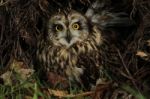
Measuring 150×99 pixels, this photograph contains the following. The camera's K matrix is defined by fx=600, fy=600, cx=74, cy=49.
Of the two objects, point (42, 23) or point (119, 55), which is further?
point (42, 23)

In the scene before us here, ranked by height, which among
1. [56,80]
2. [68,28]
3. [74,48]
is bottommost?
[56,80]

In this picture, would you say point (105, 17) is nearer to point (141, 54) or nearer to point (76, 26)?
point (76, 26)

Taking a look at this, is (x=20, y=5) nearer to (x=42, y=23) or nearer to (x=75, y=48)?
(x=42, y=23)

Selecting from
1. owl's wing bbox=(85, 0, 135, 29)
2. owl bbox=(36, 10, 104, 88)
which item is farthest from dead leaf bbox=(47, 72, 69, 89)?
owl's wing bbox=(85, 0, 135, 29)

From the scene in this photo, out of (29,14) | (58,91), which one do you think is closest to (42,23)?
(29,14)

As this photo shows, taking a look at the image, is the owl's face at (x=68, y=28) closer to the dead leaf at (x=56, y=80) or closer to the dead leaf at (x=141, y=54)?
the dead leaf at (x=56, y=80)

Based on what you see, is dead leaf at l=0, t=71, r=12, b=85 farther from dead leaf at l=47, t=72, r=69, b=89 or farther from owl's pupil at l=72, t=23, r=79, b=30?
owl's pupil at l=72, t=23, r=79, b=30

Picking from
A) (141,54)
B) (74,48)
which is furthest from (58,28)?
(141,54)
